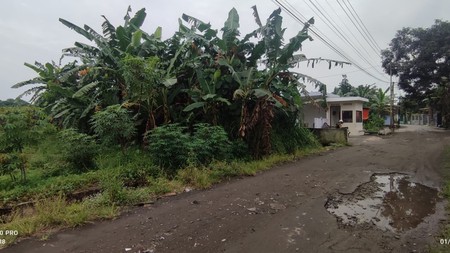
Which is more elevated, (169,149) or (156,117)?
(156,117)

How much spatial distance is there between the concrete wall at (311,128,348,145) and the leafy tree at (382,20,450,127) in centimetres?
1784

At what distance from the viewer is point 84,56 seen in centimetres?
1046

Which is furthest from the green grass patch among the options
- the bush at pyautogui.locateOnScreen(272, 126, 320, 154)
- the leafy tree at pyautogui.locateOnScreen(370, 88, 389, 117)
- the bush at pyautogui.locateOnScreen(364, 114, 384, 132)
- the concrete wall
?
the leafy tree at pyautogui.locateOnScreen(370, 88, 389, 117)

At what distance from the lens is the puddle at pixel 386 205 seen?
4.55 m

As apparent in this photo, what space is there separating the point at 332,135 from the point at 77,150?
12565 mm

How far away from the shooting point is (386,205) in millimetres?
5336

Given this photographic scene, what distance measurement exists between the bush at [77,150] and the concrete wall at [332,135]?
11.5 metres

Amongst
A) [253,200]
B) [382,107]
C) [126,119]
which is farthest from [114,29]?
[382,107]

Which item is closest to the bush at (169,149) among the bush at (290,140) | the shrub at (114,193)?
the shrub at (114,193)

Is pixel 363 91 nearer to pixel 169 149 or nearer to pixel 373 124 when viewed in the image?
pixel 373 124

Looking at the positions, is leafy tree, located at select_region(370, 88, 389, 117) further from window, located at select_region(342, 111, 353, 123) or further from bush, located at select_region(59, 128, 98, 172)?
bush, located at select_region(59, 128, 98, 172)

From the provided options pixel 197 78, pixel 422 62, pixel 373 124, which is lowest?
pixel 373 124

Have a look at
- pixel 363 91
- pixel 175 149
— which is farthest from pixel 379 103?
pixel 175 149

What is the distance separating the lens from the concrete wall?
1534 centimetres
